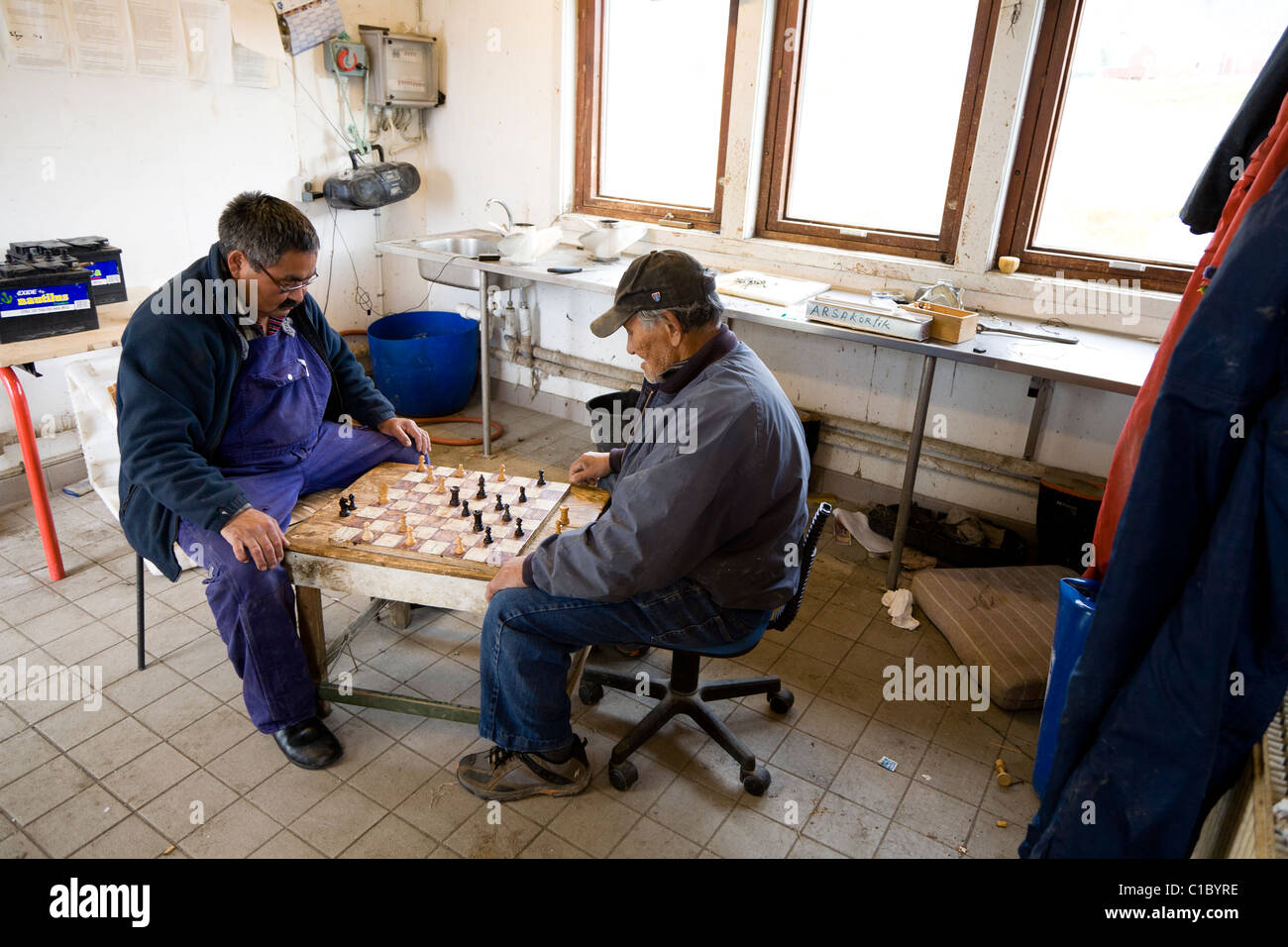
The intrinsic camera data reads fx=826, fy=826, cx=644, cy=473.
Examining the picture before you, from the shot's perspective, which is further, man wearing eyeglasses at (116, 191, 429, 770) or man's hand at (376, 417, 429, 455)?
man's hand at (376, 417, 429, 455)

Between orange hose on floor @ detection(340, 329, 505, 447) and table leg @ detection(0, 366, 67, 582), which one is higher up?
table leg @ detection(0, 366, 67, 582)

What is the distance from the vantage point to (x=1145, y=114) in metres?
3.04

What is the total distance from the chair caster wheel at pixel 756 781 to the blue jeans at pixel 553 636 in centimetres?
44

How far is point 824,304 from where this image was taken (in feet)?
9.98

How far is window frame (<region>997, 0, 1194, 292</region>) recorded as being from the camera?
10.1 ft

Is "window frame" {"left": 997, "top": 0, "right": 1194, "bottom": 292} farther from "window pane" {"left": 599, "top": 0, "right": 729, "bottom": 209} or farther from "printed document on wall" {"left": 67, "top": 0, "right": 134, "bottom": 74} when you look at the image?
"printed document on wall" {"left": 67, "top": 0, "right": 134, "bottom": 74}

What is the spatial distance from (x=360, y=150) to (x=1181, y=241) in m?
4.01

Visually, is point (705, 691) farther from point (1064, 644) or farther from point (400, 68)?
point (400, 68)
